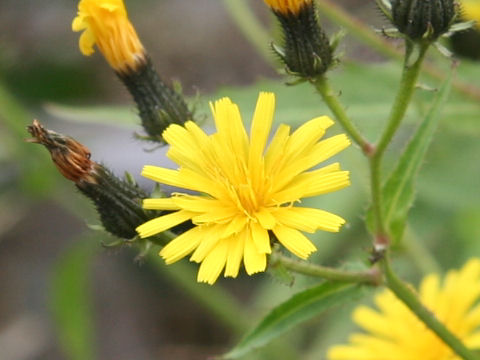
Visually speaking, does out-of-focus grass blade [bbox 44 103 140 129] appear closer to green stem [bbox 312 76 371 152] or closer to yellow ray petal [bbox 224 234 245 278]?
green stem [bbox 312 76 371 152]

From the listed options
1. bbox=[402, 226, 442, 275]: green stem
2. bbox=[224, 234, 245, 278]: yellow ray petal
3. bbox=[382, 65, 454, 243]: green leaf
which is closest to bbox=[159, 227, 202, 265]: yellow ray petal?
bbox=[224, 234, 245, 278]: yellow ray petal

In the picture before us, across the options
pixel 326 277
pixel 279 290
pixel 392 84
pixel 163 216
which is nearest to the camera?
pixel 163 216

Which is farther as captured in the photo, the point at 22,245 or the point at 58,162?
the point at 22,245

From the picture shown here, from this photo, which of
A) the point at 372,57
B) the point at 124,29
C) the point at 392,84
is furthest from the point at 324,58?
the point at 372,57

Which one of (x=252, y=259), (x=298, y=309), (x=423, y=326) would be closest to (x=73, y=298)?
(x=423, y=326)

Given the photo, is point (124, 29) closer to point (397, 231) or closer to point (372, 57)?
point (397, 231)

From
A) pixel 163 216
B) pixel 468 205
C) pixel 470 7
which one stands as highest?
pixel 163 216

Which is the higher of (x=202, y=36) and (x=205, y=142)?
(x=205, y=142)

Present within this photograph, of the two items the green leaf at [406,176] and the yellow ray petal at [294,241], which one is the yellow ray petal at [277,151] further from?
the green leaf at [406,176]

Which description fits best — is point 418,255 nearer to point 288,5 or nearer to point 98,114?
point 98,114
